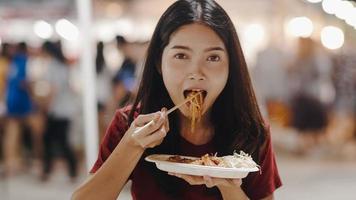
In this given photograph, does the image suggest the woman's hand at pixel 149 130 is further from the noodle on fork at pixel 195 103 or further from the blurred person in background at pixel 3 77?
the blurred person in background at pixel 3 77

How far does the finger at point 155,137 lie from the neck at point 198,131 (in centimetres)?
17

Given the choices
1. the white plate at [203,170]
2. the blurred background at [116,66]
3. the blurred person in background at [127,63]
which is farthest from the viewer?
the blurred background at [116,66]

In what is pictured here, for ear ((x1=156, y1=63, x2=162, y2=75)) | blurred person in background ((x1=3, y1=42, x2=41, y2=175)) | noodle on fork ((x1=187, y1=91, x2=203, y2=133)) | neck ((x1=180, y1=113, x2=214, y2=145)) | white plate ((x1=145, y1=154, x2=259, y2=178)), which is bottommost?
blurred person in background ((x1=3, y1=42, x2=41, y2=175))

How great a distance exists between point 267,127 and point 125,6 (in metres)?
6.33

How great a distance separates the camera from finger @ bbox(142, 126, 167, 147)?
1.24 meters

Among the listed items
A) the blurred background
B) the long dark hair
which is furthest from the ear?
the blurred background

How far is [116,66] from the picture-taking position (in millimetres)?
5289

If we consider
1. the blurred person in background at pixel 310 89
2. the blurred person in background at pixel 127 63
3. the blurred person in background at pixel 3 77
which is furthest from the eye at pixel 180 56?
the blurred person in background at pixel 310 89

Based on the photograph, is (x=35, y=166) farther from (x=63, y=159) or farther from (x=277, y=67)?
(x=277, y=67)

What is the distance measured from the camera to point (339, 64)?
6.75 m

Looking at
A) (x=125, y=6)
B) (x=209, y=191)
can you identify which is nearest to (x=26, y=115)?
(x=125, y=6)

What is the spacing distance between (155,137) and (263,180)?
0.34 metres

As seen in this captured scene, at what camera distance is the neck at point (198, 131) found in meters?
1.41

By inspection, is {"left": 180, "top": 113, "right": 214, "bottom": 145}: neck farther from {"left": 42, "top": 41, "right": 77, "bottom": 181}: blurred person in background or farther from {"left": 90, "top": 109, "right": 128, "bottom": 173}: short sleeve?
{"left": 42, "top": 41, "right": 77, "bottom": 181}: blurred person in background
